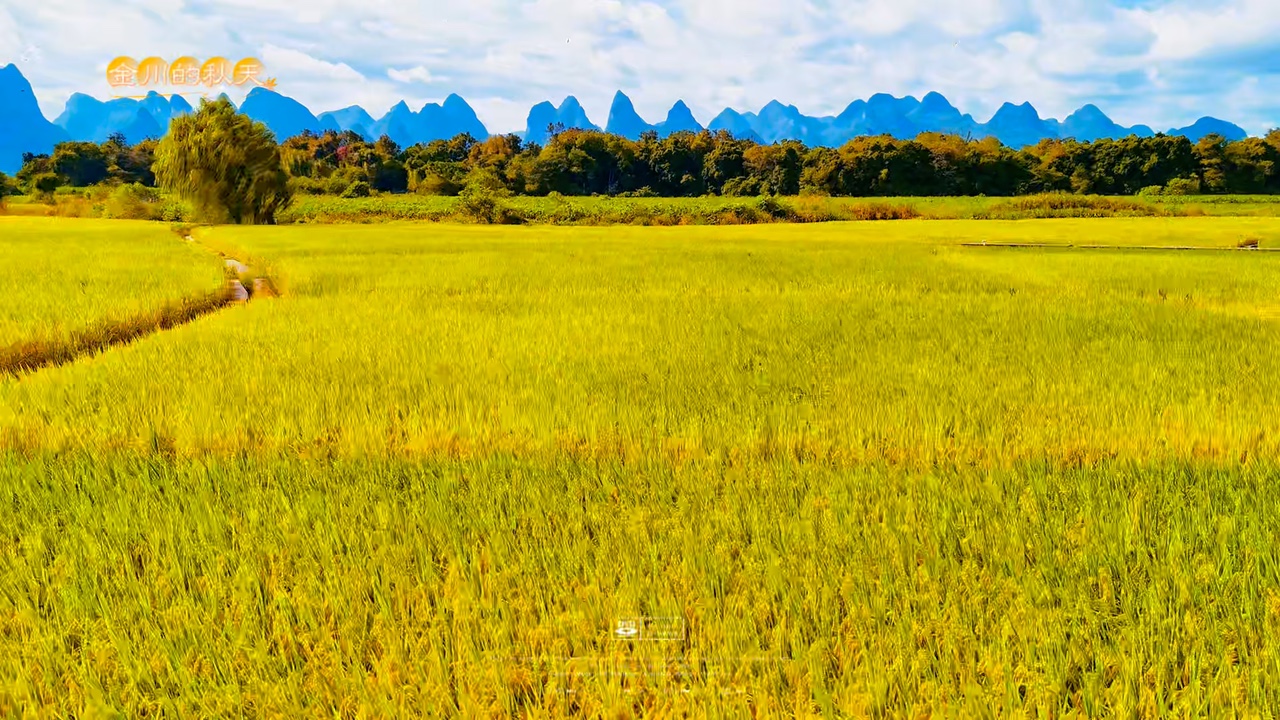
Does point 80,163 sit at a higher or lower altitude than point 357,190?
higher

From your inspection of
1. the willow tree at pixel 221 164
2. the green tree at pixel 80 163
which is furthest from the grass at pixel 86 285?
the green tree at pixel 80 163

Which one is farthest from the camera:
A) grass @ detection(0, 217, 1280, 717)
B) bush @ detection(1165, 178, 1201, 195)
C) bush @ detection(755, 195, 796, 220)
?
bush @ detection(1165, 178, 1201, 195)

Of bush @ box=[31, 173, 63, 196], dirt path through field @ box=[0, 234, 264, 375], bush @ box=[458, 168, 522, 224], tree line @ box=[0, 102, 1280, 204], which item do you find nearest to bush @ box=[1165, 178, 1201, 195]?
tree line @ box=[0, 102, 1280, 204]

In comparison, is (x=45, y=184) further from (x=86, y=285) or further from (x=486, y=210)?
(x=86, y=285)

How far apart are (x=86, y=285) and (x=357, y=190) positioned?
197 feet

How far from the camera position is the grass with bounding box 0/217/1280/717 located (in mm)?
1393

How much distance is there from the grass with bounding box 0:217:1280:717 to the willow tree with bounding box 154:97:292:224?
1438 inches

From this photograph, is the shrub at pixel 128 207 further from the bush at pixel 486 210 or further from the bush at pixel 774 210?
the bush at pixel 774 210

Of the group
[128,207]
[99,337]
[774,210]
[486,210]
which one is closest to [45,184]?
[128,207]

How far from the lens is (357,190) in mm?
62781

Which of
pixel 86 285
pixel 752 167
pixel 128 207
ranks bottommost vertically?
pixel 86 285

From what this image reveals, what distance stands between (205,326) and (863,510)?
5.93 m

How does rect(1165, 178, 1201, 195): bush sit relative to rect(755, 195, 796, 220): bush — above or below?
above
